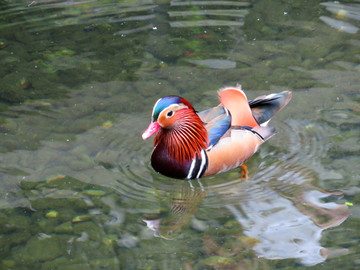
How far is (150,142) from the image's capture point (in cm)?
630

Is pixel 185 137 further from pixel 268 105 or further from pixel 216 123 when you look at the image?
pixel 268 105

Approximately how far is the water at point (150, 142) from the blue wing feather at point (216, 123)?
1.31 ft

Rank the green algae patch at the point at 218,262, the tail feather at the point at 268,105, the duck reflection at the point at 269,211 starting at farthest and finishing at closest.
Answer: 1. the tail feather at the point at 268,105
2. the duck reflection at the point at 269,211
3. the green algae patch at the point at 218,262

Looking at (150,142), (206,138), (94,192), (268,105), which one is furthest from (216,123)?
(94,192)

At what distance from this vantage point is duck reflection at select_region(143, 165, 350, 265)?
498 cm

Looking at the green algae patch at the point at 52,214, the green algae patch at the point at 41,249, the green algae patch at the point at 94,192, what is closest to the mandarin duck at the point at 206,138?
the green algae patch at the point at 94,192

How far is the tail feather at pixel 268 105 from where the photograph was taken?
6218 mm

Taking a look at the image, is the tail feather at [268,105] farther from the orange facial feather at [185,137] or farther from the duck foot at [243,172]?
the orange facial feather at [185,137]

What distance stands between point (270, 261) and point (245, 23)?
428 cm

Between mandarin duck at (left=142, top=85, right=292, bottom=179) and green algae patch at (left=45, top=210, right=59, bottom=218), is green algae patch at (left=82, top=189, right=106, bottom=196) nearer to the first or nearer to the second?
green algae patch at (left=45, top=210, right=59, bottom=218)

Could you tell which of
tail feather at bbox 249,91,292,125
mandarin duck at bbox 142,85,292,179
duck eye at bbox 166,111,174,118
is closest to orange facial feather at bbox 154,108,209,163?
mandarin duck at bbox 142,85,292,179

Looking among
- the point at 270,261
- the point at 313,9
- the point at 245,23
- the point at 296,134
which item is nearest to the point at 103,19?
the point at 245,23

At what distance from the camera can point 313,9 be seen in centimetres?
852

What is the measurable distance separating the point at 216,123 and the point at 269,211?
1055 mm
